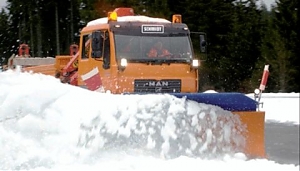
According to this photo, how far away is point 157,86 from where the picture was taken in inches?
376

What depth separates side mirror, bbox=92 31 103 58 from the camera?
9.48 metres

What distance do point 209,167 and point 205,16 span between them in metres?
27.6

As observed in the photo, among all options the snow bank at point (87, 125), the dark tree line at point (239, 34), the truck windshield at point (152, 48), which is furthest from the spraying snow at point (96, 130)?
the dark tree line at point (239, 34)

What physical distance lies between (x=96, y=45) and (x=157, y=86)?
4.05 feet

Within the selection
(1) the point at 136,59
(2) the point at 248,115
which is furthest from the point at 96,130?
(1) the point at 136,59

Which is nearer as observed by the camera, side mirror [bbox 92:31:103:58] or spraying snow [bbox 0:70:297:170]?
spraying snow [bbox 0:70:297:170]

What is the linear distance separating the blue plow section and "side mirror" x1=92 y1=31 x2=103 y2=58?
115 inches

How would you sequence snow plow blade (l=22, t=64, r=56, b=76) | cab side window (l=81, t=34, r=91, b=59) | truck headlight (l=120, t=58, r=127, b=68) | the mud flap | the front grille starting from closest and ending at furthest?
the mud flap → truck headlight (l=120, t=58, r=127, b=68) → the front grille → cab side window (l=81, t=34, r=91, b=59) → snow plow blade (l=22, t=64, r=56, b=76)

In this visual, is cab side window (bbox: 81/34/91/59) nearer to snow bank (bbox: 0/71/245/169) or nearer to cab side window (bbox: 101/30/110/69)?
cab side window (bbox: 101/30/110/69)

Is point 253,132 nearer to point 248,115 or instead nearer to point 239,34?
point 248,115

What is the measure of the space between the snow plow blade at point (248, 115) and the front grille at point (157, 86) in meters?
2.41

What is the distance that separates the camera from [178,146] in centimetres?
683

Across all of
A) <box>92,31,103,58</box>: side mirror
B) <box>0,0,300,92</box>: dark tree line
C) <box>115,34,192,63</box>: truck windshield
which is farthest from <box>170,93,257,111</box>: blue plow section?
<box>0,0,300,92</box>: dark tree line

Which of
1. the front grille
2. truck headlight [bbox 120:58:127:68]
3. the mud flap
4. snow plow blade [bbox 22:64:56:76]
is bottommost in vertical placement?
the mud flap
